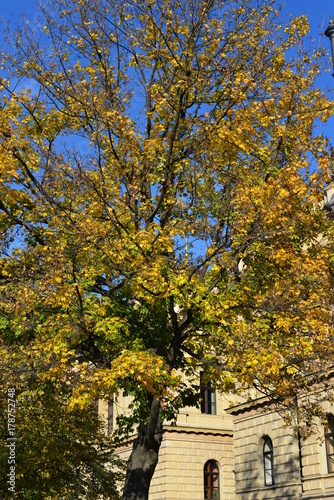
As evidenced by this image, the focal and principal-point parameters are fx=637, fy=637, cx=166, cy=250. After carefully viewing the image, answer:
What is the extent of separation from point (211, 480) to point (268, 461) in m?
9.19

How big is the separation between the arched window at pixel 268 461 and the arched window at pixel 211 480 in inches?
344

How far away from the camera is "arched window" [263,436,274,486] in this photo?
28.6 m

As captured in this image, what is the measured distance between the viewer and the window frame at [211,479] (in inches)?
1452

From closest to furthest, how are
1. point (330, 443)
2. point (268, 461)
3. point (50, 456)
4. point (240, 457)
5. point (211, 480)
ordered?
point (50, 456) → point (330, 443) → point (268, 461) → point (240, 457) → point (211, 480)

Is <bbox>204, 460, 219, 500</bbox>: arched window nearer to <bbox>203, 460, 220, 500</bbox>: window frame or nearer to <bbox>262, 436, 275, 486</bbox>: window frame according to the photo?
<bbox>203, 460, 220, 500</bbox>: window frame

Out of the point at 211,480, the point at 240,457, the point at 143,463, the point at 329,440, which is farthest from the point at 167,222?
the point at 211,480

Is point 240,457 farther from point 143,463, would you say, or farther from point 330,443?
point 143,463

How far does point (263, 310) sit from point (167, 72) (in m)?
7.09

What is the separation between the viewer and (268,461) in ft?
95.7

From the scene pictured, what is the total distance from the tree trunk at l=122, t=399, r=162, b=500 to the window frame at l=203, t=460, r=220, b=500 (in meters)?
24.0

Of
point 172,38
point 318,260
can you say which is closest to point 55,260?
point 318,260

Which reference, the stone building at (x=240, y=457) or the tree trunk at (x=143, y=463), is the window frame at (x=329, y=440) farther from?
the tree trunk at (x=143, y=463)

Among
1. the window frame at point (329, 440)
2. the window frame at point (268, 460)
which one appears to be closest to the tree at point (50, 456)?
the window frame at point (329, 440)

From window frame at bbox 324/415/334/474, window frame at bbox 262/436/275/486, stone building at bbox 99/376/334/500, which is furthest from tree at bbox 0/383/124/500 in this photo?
window frame at bbox 262/436/275/486
